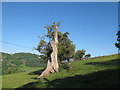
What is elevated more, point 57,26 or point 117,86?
point 57,26

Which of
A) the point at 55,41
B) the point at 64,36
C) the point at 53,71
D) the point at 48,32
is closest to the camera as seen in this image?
the point at 53,71

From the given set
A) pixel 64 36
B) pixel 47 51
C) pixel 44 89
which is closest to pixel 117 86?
pixel 44 89

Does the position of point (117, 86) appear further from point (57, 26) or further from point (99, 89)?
point (57, 26)

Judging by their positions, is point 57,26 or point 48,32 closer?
point 57,26

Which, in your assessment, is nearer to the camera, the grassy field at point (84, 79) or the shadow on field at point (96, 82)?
the shadow on field at point (96, 82)

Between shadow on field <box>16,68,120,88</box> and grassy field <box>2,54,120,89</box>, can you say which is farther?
grassy field <box>2,54,120,89</box>

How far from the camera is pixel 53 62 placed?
26234 mm

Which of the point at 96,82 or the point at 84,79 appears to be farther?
the point at 84,79

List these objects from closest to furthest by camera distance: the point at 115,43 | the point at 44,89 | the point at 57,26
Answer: the point at 44,89 < the point at 57,26 < the point at 115,43

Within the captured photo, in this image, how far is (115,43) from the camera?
52.7 m

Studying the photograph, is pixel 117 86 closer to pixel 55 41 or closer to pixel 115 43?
pixel 55 41

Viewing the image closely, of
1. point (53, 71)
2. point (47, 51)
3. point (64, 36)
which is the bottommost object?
point (53, 71)

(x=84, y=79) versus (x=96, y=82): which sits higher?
(x=96, y=82)

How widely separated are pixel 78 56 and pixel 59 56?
2334 inches
